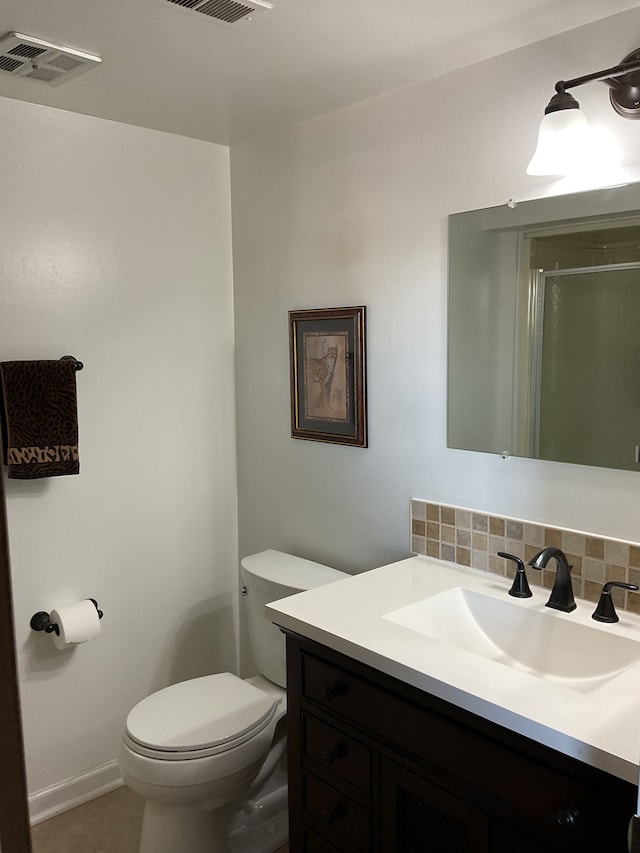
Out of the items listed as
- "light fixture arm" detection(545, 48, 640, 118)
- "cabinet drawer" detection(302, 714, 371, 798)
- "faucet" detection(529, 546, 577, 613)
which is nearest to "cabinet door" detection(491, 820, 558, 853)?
"cabinet drawer" detection(302, 714, 371, 798)

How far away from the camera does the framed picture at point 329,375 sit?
2375 millimetres

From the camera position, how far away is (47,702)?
2463 mm

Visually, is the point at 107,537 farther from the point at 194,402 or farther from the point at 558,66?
the point at 558,66

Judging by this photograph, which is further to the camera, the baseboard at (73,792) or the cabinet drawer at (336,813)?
the baseboard at (73,792)

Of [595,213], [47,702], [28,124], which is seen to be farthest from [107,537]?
[595,213]

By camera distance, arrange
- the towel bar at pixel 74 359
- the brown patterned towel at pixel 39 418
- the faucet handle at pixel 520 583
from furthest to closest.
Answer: the towel bar at pixel 74 359
the brown patterned towel at pixel 39 418
the faucet handle at pixel 520 583

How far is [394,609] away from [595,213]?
107 cm

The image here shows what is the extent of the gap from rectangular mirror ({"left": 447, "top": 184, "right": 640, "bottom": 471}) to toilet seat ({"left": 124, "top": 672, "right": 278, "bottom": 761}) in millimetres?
973

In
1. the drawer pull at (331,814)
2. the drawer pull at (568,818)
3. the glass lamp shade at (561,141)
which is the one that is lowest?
the drawer pull at (331,814)

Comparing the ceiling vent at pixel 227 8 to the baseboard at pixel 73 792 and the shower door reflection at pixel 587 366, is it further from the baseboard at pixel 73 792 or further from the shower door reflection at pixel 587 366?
the baseboard at pixel 73 792

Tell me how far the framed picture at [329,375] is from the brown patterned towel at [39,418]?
0.75 m

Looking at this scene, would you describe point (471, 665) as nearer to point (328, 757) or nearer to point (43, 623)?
point (328, 757)

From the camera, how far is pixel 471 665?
4.93 feet

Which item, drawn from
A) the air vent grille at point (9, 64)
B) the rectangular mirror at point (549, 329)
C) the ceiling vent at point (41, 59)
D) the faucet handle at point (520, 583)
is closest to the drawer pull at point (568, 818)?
the faucet handle at point (520, 583)
